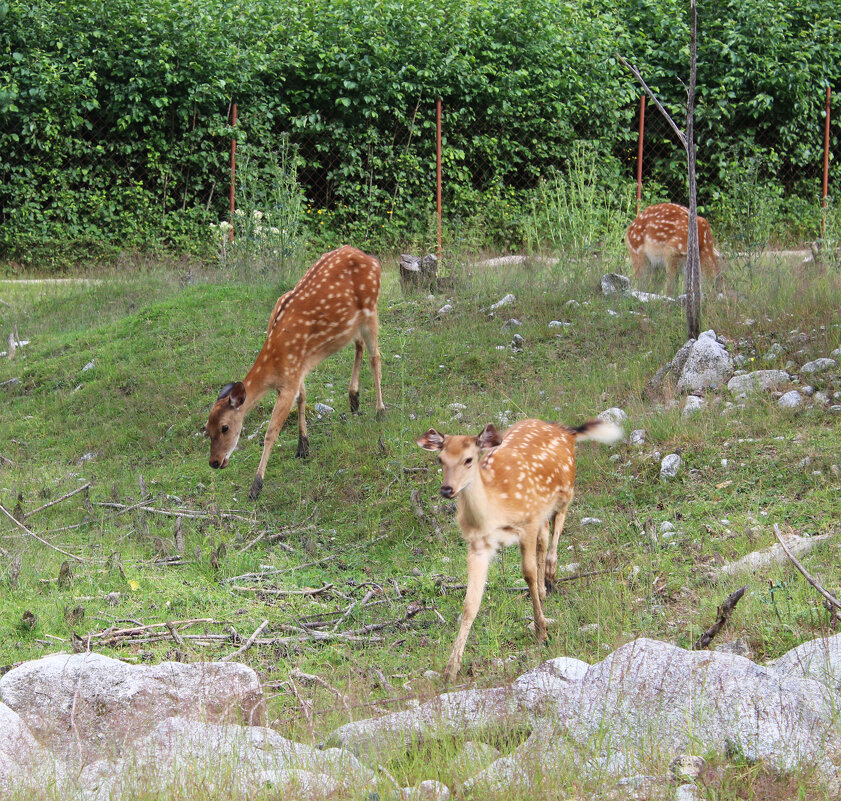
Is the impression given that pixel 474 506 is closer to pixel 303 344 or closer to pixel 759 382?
pixel 759 382

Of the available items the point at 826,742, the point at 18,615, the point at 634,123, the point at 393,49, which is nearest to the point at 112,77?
the point at 393,49

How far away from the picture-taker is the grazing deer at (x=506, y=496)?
204 inches

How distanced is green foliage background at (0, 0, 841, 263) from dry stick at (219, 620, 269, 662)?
895 centimetres

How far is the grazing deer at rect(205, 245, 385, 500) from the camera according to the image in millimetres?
8445

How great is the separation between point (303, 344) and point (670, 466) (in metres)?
3.37

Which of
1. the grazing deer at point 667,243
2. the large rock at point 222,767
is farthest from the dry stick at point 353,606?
the grazing deer at point 667,243

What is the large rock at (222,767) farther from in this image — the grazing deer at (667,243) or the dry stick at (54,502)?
the grazing deer at (667,243)

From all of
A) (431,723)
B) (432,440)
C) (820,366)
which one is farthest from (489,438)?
(820,366)

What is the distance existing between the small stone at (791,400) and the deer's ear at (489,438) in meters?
3.12

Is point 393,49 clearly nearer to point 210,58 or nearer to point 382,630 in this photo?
point 210,58

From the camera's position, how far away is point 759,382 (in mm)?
8000

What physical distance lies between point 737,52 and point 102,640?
48.5ft

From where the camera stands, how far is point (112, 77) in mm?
15039

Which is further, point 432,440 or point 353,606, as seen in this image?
point 353,606
